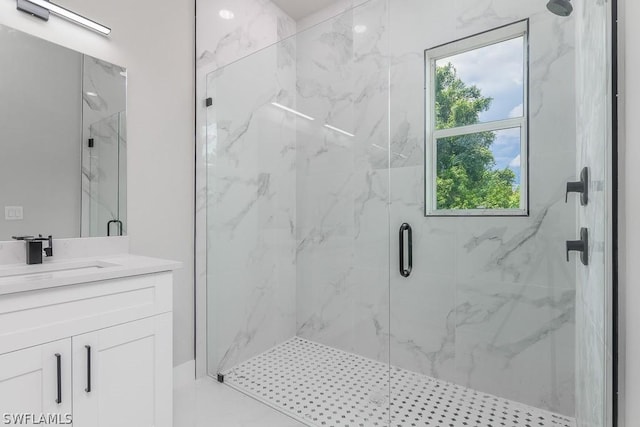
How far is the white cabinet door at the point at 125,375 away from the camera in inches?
46.4

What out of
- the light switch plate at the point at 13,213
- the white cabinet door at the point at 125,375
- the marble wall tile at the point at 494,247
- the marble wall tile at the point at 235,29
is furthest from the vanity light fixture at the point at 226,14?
the white cabinet door at the point at 125,375

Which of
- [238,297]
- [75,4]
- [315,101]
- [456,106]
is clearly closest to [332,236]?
[238,297]

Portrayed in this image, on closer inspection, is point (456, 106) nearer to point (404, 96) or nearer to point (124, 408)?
point (404, 96)

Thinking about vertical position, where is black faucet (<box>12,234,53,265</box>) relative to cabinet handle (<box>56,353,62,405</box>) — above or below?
above

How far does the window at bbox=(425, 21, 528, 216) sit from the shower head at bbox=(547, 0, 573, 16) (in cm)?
30

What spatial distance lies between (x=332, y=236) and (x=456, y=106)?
1.20 metres

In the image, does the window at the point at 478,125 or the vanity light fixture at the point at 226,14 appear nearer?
the window at the point at 478,125

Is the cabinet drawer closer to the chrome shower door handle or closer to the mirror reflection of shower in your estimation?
the mirror reflection of shower

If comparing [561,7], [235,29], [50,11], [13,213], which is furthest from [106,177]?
[561,7]

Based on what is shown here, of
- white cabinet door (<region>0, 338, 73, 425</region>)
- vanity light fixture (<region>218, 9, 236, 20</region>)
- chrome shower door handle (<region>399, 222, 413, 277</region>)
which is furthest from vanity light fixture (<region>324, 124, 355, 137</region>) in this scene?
white cabinet door (<region>0, 338, 73, 425</region>)

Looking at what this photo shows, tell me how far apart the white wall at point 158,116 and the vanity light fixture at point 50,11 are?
0.12 feet

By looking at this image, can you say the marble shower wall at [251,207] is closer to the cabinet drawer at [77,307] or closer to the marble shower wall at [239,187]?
the marble shower wall at [239,187]

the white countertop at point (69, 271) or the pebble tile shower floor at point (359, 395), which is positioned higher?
the white countertop at point (69, 271)

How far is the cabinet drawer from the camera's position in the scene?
3.35 feet
